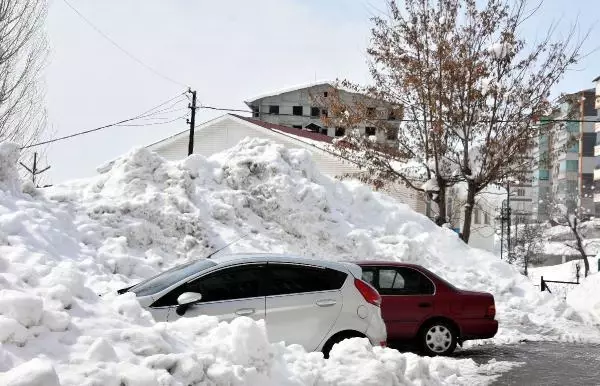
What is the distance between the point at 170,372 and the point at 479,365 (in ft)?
22.8

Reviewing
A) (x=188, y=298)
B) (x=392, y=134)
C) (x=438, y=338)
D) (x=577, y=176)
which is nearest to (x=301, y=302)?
(x=188, y=298)

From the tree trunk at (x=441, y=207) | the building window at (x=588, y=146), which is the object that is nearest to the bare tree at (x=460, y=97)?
the tree trunk at (x=441, y=207)

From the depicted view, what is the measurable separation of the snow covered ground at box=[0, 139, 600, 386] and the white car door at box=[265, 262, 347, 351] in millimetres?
942

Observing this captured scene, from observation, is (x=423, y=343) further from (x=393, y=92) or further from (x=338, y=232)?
(x=393, y=92)

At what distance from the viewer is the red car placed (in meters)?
10.9

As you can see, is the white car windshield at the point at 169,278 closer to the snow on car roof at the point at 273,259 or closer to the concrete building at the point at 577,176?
the snow on car roof at the point at 273,259

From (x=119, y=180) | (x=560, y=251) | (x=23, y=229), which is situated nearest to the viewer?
(x=23, y=229)

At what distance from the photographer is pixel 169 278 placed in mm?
7902

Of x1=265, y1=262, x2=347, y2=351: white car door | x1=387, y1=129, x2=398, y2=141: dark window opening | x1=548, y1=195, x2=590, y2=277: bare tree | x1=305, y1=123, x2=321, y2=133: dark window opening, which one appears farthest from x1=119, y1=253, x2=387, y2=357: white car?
x1=305, y1=123, x2=321, y2=133: dark window opening

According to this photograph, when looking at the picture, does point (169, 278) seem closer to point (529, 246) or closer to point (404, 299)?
point (404, 299)

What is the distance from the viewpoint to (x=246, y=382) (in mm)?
4723

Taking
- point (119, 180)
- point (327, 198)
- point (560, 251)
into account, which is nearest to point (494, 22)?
point (327, 198)

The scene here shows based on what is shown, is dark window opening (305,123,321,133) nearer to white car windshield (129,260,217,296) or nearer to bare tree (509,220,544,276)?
bare tree (509,220,544,276)

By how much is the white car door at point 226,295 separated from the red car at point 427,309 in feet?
12.5
